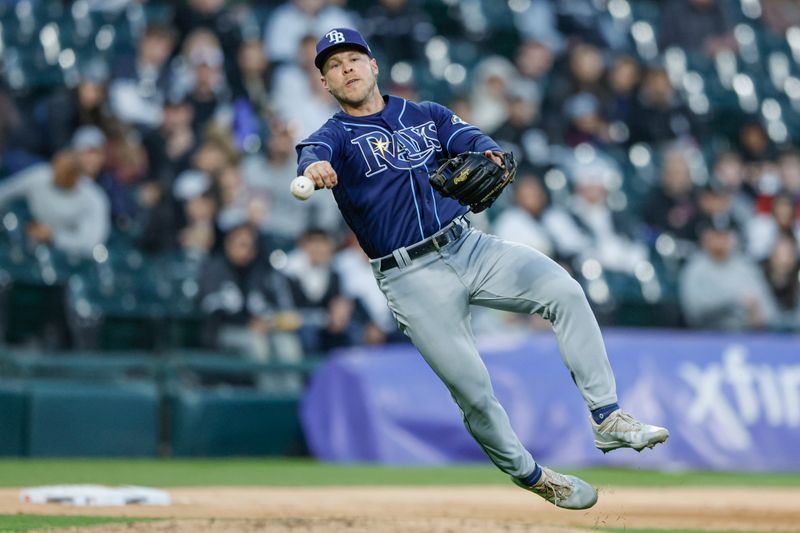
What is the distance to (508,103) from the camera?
42.6 ft

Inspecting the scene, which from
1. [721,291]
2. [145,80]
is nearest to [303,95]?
[145,80]

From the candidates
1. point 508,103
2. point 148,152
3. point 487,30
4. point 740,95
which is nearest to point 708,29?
point 740,95

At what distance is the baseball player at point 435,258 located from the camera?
212 inches

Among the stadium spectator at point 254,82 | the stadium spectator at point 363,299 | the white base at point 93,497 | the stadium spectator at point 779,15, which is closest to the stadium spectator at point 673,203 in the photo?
the stadium spectator at point 363,299

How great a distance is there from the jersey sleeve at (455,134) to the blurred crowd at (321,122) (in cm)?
479

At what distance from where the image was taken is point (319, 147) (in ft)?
16.9

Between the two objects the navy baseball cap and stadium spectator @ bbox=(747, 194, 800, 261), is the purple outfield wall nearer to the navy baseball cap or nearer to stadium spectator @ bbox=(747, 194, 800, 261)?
stadium spectator @ bbox=(747, 194, 800, 261)

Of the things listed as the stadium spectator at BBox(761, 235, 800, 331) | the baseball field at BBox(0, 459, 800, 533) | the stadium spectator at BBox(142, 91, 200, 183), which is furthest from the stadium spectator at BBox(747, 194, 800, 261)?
the stadium spectator at BBox(142, 91, 200, 183)

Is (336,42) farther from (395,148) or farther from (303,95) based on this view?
(303,95)

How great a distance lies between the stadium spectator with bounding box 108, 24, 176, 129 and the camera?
11.3 metres

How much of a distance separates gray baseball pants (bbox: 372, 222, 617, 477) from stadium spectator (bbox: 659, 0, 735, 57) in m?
10.5

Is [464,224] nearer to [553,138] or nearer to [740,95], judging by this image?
[553,138]

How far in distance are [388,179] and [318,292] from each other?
5330 mm

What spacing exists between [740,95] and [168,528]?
39.0ft
